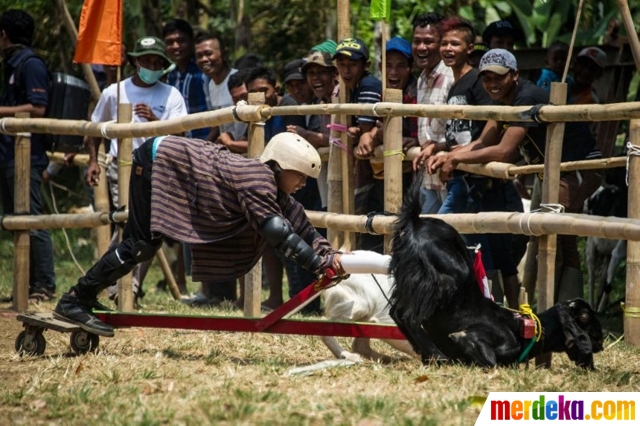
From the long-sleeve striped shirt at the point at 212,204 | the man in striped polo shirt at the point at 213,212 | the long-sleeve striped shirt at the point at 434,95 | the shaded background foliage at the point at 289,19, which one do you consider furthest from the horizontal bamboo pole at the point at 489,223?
the shaded background foliage at the point at 289,19

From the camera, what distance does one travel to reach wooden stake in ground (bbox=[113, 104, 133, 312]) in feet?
25.1

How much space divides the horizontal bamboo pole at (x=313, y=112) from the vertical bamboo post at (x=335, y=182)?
1.68 feet

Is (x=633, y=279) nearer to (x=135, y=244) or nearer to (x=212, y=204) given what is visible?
(x=212, y=204)

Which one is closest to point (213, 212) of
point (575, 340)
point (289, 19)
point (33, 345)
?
point (33, 345)

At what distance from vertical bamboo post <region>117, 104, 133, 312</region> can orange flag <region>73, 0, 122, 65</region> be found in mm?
500

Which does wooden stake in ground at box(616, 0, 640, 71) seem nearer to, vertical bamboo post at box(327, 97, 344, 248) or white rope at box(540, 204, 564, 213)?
white rope at box(540, 204, 564, 213)

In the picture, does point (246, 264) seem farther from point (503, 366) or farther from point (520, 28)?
point (520, 28)

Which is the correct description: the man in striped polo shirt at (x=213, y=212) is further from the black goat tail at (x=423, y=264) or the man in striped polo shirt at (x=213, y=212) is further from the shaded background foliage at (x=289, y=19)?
the shaded background foliage at (x=289, y=19)

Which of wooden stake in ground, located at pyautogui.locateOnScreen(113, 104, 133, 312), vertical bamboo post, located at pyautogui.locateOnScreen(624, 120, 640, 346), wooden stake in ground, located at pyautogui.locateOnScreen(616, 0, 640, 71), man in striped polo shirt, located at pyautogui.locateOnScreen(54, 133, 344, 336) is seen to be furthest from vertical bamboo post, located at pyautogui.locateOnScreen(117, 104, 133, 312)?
wooden stake in ground, located at pyautogui.locateOnScreen(616, 0, 640, 71)

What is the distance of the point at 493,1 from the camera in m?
11.7

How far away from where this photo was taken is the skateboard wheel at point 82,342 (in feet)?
19.7

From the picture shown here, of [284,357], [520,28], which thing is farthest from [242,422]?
[520,28]

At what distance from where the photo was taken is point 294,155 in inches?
221

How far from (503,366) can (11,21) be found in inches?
217
